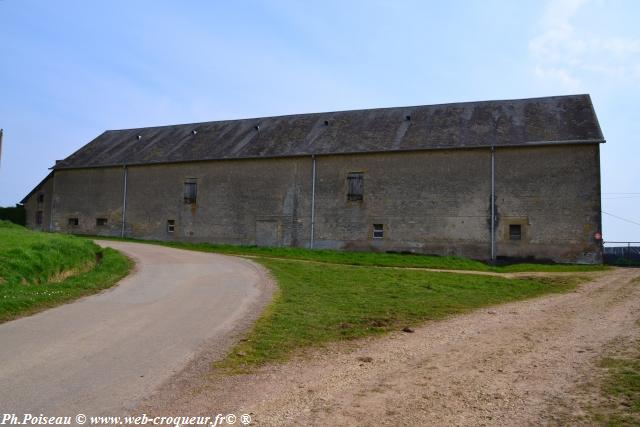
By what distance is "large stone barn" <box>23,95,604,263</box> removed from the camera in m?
23.2

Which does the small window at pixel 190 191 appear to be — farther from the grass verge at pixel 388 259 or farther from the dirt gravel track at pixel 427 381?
the dirt gravel track at pixel 427 381

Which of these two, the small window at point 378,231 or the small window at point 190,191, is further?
the small window at point 190,191

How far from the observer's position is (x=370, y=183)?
2617cm

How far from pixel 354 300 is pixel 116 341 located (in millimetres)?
5473

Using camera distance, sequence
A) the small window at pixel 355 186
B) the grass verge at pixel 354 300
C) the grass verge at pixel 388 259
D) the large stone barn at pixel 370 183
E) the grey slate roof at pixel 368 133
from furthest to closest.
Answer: the small window at pixel 355 186 → the grey slate roof at pixel 368 133 → the large stone barn at pixel 370 183 → the grass verge at pixel 388 259 → the grass verge at pixel 354 300

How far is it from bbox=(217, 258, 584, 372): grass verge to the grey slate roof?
9506 mm

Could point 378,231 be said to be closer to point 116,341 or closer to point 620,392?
point 116,341

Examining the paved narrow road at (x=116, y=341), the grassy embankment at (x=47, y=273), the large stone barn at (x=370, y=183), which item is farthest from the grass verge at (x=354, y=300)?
the large stone barn at (x=370, y=183)

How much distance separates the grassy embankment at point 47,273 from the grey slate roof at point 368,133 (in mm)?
13861

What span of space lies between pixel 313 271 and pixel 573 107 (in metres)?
17.4

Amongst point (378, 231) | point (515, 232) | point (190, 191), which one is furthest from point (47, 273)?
point (515, 232)

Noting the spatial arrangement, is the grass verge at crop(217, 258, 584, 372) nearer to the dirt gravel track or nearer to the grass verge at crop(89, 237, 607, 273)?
the dirt gravel track

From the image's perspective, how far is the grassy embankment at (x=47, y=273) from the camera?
32.4 feet

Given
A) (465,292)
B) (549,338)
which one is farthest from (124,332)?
(465,292)
